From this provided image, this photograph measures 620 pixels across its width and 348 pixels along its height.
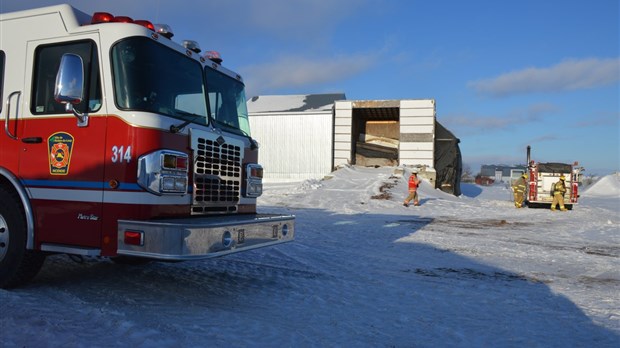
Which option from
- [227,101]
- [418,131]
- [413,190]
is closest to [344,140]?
[418,131]

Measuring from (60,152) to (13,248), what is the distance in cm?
107

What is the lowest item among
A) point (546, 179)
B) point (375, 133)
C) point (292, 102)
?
point (546, 179)

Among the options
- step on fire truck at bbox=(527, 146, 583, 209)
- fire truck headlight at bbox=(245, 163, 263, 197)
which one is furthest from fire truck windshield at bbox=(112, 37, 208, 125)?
step on fire truck at bbox=(527, 146, 583, 209)

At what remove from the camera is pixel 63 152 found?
4.64 metres

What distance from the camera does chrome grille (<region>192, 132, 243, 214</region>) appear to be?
489 centimetres

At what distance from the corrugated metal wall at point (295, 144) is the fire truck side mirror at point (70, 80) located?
2227 centimetres

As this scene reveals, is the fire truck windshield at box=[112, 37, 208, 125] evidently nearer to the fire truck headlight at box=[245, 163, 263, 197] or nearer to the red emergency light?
the red emergency light

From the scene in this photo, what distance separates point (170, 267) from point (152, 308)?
1.96 metres

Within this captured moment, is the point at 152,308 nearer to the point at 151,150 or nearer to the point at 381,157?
the point at 151,150

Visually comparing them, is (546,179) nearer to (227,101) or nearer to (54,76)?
(227,101)

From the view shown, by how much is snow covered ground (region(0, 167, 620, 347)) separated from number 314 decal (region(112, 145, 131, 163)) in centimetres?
138

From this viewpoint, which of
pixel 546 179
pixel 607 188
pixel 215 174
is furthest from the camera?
pixel 607 188

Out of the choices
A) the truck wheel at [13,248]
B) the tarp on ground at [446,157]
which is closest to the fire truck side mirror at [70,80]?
the truck wheel at [13,248]

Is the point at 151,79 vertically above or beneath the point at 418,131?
beneath
